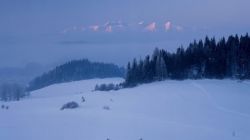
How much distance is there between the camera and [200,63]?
7269cm

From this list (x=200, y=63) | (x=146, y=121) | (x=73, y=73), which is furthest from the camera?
(x=73, y=73)

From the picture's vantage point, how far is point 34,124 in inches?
1079

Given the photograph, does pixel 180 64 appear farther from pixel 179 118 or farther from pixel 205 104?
pixel 179 118

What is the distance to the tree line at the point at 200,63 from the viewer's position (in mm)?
70062

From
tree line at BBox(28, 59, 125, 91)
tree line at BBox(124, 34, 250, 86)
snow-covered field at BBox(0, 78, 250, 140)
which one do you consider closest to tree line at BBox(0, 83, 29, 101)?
tree line at BBox(124, 34, 250, 86)

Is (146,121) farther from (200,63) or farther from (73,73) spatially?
(73,73)

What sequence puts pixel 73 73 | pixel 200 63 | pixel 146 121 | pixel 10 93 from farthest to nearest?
pixel 73 73 < pixel 10 93 < pixel 200 63 < pixel 146 121

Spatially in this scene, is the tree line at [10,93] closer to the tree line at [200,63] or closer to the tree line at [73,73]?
the tree line at [200,63]

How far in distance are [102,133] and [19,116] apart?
1026 centimetres

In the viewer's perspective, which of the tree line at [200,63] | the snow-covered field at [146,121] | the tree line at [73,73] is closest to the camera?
the snow-covered field at [146,121]

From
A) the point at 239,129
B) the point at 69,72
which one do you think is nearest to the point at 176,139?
the point at 239,129

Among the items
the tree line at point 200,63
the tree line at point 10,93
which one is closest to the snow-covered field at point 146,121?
the tree line at point 200,63

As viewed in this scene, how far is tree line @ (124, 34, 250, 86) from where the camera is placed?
70.1 metres

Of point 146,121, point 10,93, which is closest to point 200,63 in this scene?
point 146,121
